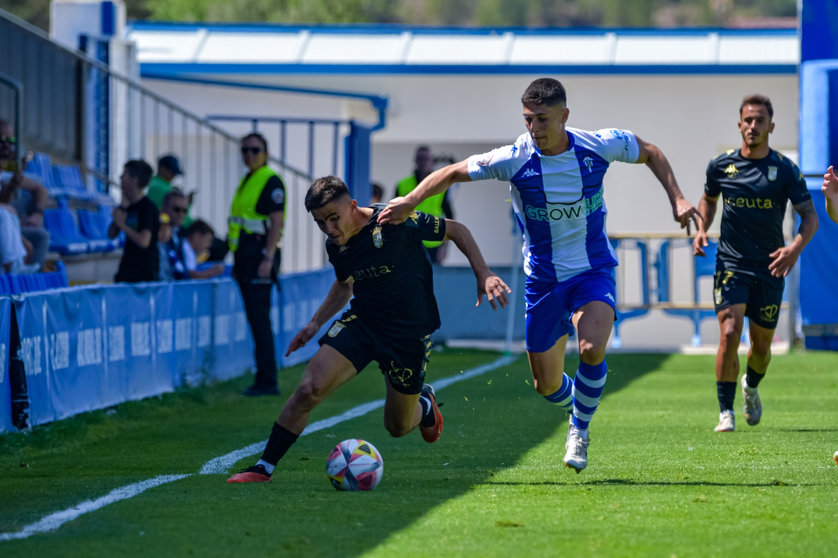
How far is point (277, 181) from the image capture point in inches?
493

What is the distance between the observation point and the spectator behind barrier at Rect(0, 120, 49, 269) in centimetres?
1375

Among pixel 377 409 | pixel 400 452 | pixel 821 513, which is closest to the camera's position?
pixel 821 513

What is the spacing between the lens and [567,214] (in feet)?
25.6

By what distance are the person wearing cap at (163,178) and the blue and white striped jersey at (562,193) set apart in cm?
831

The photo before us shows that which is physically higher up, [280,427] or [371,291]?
[371,291]

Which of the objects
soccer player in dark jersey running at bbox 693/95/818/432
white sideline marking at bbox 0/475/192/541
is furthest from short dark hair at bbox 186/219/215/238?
white sideline marking at bbox 0/475/192/541

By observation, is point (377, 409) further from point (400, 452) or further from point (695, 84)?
point (695, 84)

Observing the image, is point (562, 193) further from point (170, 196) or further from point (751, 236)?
point (170, 196)

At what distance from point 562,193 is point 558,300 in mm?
644

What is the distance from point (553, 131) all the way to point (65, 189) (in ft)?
36.5

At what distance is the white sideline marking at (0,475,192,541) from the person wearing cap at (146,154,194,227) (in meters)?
8.21

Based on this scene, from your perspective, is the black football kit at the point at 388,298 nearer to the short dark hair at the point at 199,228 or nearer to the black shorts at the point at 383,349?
the black shorts at the point at 383,349

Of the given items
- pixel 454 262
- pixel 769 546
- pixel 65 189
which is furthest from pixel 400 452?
pixel 454 262

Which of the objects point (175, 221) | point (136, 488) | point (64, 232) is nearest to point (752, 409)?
point (136, 488)
